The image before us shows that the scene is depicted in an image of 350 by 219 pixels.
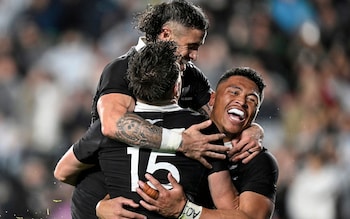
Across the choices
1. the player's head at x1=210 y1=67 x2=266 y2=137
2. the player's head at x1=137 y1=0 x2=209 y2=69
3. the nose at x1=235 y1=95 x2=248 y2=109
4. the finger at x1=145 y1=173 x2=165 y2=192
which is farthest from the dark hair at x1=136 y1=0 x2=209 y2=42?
the finger at x1=145 y1=173 x2=165 y2=192

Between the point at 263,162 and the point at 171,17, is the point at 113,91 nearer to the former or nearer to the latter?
the point at 171,17

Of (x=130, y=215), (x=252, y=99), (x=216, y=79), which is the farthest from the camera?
(x=216, y=79)

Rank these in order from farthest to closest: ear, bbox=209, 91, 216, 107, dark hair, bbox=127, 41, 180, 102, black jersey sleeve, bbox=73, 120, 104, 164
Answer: ear, bbox=209, 91, 216, 107, black jersey sleeve, bbox=73, 120, 104, 164, dark hair, bbox=127, 41, 180, 102

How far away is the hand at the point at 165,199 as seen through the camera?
3656 mm

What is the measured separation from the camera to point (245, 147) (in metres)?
4.12

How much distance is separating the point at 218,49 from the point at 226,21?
1.98ft

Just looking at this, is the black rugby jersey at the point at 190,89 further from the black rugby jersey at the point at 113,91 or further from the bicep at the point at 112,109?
the bicep at the point at 112,109

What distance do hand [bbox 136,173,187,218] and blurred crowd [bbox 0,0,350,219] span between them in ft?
11.4

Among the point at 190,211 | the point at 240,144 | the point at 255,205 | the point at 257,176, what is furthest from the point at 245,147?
the point at 190,211

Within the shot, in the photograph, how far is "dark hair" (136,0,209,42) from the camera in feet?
14.1

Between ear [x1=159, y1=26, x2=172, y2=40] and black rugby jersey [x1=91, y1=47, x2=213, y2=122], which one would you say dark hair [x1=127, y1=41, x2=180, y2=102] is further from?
ear [x1=159, y1=26, x2=172, y2=40]

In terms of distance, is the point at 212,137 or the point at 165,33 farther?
the point at 165,33

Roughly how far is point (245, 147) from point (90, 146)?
73 cm

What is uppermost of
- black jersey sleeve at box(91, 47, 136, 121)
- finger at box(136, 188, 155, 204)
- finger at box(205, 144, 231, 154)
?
black jersey sleeve at box(91, 47, 136, 121)
